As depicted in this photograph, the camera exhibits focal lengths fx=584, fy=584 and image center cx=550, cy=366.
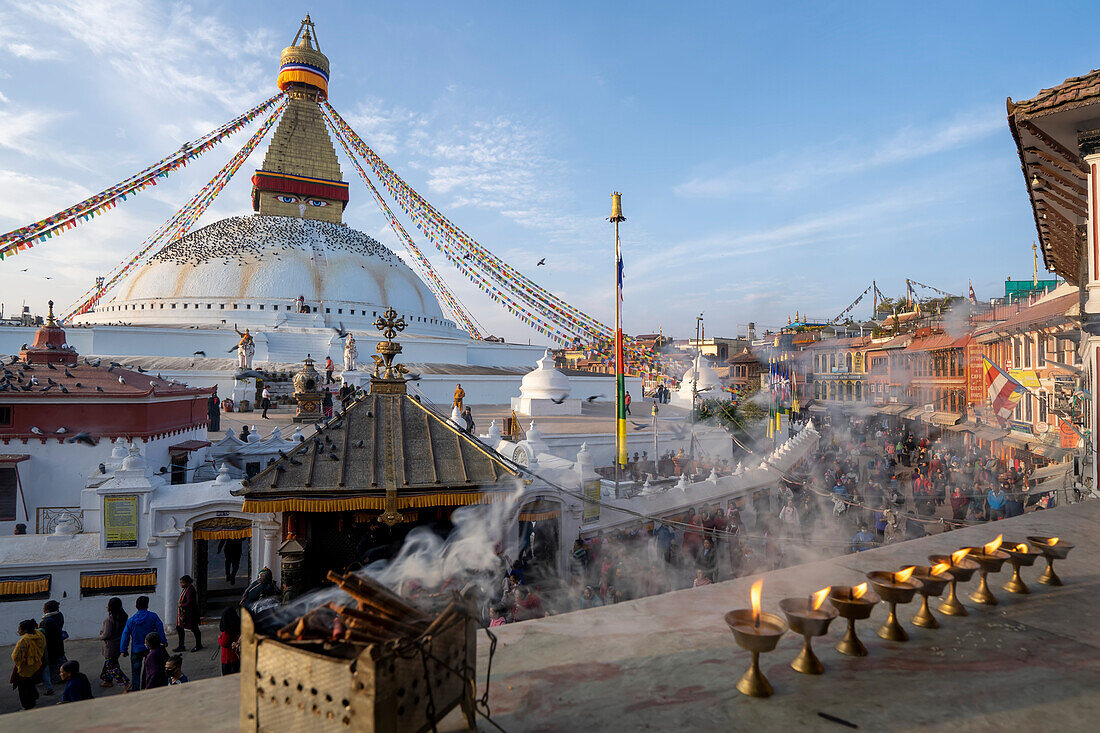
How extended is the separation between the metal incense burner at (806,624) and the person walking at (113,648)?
613 cm

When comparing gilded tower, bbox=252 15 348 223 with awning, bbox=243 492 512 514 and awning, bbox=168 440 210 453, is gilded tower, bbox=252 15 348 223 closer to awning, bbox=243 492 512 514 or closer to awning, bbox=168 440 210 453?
awning, bbox=168 440 210 453

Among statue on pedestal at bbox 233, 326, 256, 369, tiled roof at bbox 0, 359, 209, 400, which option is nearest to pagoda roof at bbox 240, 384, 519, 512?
tiled roof at bbox 0, 359, 209, 400

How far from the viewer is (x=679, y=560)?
25.8 ft

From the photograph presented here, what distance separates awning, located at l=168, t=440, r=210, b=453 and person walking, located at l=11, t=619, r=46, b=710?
6.14 meters

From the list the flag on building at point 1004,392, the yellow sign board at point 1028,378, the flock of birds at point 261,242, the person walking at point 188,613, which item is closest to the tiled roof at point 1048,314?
the yellow sign board at point 1028,378

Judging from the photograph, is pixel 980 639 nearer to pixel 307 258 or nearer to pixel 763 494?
pixel 763 494

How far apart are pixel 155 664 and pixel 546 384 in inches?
506

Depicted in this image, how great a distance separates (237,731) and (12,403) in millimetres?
10358

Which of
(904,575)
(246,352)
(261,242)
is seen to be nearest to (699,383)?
(246,352)

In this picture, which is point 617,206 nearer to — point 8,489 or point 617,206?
point 617,206

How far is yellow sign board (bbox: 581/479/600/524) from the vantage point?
750 cm

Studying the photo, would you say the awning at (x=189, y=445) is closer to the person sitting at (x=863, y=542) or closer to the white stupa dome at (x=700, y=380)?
the person sitting at (x=863, y=542)

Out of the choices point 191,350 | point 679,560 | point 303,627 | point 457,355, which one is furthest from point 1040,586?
point 191,350

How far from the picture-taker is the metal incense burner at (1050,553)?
2816mm
